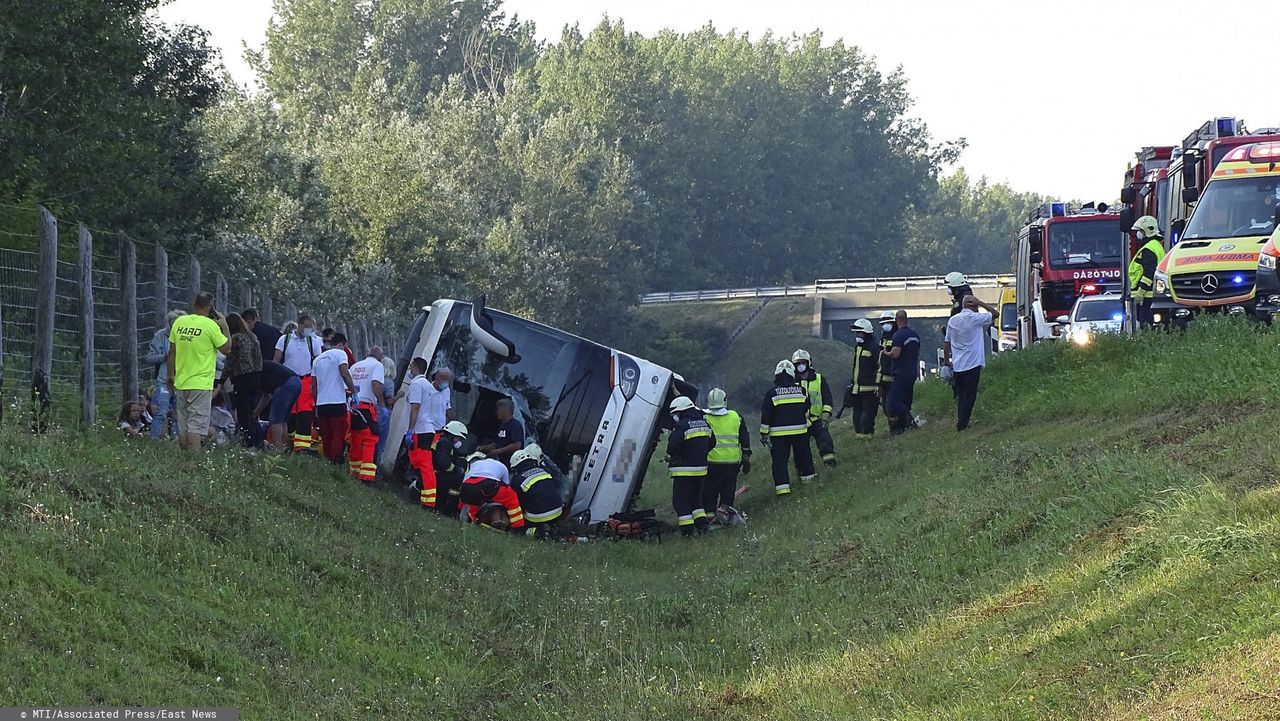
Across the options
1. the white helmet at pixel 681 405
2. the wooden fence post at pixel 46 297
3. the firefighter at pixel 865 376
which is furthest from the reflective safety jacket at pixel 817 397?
the wooden fence post at pixel 46 297

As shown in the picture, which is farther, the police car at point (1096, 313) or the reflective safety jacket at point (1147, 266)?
the police car at point (1096, 313)

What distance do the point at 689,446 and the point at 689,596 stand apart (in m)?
5.11

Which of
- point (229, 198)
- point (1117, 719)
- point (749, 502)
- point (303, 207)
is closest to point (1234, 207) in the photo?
point (749, 502)

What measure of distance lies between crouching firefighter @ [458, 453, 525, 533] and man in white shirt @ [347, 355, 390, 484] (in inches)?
46.9

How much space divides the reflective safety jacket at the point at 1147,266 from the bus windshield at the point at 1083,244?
438 inches

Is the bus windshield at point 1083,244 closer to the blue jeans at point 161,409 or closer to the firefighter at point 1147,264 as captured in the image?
the firefighter at point 1147,264

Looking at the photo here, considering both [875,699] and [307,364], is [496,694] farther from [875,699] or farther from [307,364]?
[307,364]

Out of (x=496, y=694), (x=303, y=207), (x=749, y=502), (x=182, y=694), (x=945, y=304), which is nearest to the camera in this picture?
(x=182, y=694)

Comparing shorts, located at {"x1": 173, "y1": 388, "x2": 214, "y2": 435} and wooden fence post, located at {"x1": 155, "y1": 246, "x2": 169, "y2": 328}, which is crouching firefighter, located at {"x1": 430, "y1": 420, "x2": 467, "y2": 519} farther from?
shorts, located at {"x1": 173, "y1": 388, "x2": 214, "y2": 435}

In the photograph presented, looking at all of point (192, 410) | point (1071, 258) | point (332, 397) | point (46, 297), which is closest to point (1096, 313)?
point (1071, 258)

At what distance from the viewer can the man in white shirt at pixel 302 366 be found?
17.0m

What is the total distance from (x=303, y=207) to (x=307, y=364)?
1058 inches

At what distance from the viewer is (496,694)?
30.7 ft

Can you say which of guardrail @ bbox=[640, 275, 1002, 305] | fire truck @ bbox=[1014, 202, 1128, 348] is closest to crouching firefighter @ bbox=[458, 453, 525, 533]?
fire truck @ bbox=[1014, 202, 1128, 348]
